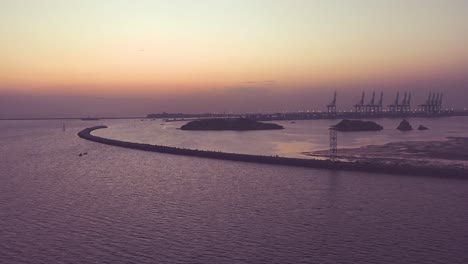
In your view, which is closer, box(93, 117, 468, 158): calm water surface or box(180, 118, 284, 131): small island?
box(93, 117, 468, 158): calm water surface

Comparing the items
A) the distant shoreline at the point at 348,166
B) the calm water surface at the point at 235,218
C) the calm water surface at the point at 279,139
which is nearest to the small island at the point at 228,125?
the calm water surface at the point at 279,139


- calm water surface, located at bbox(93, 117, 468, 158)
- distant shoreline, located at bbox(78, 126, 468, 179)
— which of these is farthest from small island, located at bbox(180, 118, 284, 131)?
distant shoreline, located at bbox(78, 126, 468, 179)

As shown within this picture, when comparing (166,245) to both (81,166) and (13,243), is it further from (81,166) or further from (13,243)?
(81,166)

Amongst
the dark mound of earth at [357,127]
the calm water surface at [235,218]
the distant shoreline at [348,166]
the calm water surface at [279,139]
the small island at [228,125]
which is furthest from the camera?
the small island at [228,125]

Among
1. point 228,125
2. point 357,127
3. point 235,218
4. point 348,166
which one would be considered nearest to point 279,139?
point 357,127

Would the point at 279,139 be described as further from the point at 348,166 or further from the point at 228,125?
the point at 228,125

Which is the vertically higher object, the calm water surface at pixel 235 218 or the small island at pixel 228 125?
the small island at pixel 228 125

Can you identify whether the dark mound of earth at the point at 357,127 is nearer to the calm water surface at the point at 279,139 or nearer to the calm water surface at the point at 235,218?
the calm water surface at the point at 279,139

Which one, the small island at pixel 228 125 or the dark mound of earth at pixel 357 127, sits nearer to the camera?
the dark mound of earth at pixel 357 127

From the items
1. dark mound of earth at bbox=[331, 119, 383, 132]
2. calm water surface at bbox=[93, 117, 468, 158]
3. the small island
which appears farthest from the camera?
the small island

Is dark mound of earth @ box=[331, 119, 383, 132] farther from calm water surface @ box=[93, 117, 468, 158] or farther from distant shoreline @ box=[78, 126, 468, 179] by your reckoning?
distant shoreline @ box=[78, 126, 468, 179]

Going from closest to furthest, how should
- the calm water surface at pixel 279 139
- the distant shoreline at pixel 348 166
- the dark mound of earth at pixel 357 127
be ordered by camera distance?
the distant shoreline at pixel 348 166
the calm water surface at pixel 279 139
the dark mound of earth at pixel 357 127
